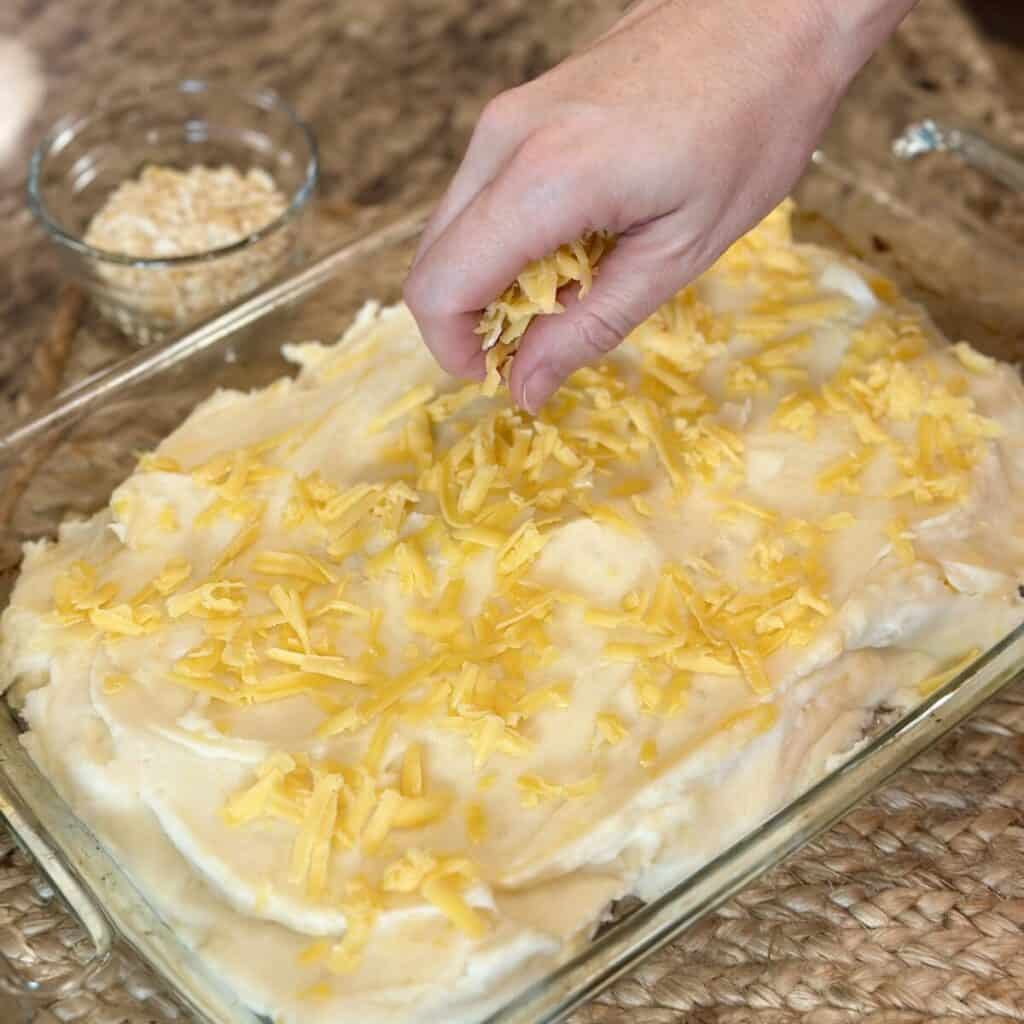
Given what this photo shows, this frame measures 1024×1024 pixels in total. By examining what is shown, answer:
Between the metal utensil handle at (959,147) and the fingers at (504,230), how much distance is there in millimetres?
996

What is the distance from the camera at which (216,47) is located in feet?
8.25

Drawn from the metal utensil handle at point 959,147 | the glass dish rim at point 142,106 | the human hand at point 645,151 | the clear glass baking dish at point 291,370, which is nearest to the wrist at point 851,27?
the human hand at point 645,151

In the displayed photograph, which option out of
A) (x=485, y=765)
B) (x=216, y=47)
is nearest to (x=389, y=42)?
(x=216, y=47)

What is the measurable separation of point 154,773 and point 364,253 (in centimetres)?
78

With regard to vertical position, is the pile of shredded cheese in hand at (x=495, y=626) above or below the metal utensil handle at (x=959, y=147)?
below

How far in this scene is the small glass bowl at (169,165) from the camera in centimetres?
192

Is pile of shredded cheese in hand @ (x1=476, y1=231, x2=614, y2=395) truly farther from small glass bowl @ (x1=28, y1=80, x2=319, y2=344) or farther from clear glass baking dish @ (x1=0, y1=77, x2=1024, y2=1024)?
small glass bowl @ (x1=28, y1=80, x2=319, y2=344)

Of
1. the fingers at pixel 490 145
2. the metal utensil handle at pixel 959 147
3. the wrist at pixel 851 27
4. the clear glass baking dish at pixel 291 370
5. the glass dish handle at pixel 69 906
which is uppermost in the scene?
the wrist at pixel 851 27

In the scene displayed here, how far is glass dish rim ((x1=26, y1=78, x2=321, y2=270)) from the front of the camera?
73.2 inches

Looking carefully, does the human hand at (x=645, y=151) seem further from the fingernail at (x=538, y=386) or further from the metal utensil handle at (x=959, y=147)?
the metal utensil handle at (x=959, y=147)

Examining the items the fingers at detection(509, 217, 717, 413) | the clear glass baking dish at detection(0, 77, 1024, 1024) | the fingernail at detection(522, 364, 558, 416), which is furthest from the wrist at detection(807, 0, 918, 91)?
the clear glass baking dish at detection(0, 77, 1024, 1024)

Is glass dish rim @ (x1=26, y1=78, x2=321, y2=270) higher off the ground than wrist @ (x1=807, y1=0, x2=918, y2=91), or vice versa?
wrist @ (x1=807, y1=0, x2=918, y2=91)

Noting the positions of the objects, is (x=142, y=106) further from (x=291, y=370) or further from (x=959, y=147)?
(x=959, y=147)

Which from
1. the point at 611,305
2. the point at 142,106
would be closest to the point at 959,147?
the point at 611,305
